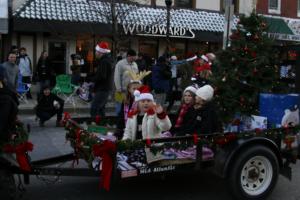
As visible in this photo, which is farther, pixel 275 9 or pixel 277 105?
pixel 275 9

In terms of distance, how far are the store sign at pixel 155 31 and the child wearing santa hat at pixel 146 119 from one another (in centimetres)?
1294

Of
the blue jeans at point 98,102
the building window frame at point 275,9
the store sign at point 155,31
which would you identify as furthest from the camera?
the building window frame at point 275,9

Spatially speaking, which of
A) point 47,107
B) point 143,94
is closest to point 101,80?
point 47,107

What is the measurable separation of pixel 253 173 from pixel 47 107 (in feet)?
22.1

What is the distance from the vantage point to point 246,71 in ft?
20.4

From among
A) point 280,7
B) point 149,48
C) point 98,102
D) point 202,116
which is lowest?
point 98,102

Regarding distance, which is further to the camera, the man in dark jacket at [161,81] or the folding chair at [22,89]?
the folding chair at [22,89]

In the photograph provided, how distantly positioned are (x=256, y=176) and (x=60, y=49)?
593 inches

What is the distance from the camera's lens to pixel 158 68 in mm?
14180

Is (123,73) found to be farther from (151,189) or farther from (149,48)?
(149,48)

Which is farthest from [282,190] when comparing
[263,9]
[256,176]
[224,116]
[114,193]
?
[263,9]

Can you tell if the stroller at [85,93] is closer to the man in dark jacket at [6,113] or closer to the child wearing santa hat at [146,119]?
the child wearing santa hat at [146,119]

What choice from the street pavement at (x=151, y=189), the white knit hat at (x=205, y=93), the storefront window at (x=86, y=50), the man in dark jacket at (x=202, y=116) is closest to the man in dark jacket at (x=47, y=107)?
the street pavement at (x=151, y=189)

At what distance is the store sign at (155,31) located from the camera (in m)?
19.0
